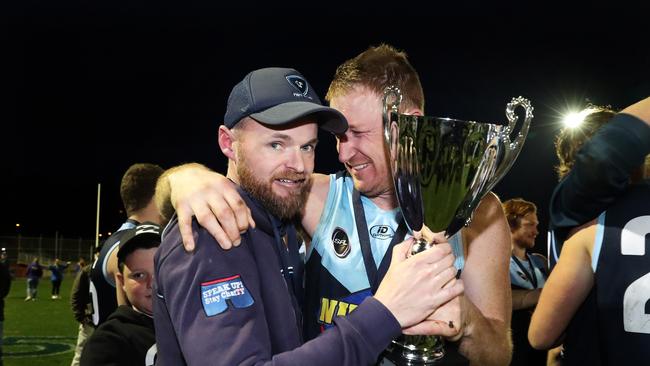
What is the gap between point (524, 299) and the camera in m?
3.92

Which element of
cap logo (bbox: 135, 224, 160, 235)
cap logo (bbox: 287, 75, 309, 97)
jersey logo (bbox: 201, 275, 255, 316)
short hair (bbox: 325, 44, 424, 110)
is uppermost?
short hair (bbox: 325, 44, 424, 110)

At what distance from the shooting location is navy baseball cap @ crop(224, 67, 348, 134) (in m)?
1.57

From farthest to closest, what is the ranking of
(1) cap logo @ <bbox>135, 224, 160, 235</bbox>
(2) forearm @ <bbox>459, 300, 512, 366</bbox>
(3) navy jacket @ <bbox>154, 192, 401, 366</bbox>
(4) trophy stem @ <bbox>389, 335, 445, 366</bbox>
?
(1) cap logo @ <bbox>135, 224, 160, 235</bbox>, (2) forearm @ <bbox>459, 300, 512, 366</bbox>, (4) trophy stem @ <bbox>389, 335, 445, 366</bbox>, (3) navy jacket @ <bbox>154, 192, 401, 366</bbox>

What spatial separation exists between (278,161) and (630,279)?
3.78 ft

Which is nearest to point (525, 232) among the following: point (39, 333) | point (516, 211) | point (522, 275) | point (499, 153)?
point (516, 211)

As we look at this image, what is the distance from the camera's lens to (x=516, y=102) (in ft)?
5.03

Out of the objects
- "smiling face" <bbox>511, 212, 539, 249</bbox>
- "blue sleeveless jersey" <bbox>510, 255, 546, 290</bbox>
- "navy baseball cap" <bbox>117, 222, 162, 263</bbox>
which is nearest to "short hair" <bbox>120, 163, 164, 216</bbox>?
"navy baseball cap" <bbox>117, 222, 162, 263</bbox>

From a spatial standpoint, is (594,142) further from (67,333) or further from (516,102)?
(67,333)

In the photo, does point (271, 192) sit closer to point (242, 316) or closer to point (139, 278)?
point (242, 316)

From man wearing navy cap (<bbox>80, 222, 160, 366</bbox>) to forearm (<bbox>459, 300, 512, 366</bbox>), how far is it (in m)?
1.29

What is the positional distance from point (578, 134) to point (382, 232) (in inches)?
33.4

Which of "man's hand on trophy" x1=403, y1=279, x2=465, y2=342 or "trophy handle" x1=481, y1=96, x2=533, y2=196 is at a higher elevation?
"trophy handle" x1=481, y1=96, x2=533, y2=196

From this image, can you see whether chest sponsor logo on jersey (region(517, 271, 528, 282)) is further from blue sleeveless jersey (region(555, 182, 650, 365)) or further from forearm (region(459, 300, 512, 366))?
forearm (region(459, 300, 512, 366))

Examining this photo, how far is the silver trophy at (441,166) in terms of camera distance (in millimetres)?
1455
